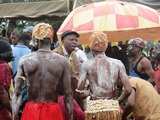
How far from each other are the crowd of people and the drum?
7.4 inches

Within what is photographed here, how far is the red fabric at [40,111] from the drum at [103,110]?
0.42m

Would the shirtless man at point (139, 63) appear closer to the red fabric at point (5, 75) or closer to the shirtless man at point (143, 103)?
the shirtless man at point (143, 103)

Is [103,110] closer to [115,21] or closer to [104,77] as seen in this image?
[104,77]

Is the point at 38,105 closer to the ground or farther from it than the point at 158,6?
closer to the ground

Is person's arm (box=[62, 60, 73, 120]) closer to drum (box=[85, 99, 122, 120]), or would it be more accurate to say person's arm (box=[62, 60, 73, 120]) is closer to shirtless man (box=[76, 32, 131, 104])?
drum (box=[85, 99, 122, 120])

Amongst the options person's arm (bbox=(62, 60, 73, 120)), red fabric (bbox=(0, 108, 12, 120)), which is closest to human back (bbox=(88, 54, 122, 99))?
person's arm (bbox=(62, 60, 73, 120))

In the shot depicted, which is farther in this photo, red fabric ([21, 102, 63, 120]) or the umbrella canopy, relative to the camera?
the umbrella canopy

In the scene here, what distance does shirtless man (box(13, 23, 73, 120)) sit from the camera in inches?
270

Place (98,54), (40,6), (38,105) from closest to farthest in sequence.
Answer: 1. (38,105)
2. (98,54)
3. (40,6)

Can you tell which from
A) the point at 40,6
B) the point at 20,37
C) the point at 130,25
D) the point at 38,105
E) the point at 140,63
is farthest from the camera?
the point at 40,6

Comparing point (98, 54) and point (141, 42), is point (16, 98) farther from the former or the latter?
point (141, 42)

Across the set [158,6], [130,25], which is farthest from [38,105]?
[158,6]

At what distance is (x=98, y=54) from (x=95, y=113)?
830 millimetres

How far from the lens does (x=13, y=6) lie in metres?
16.1
